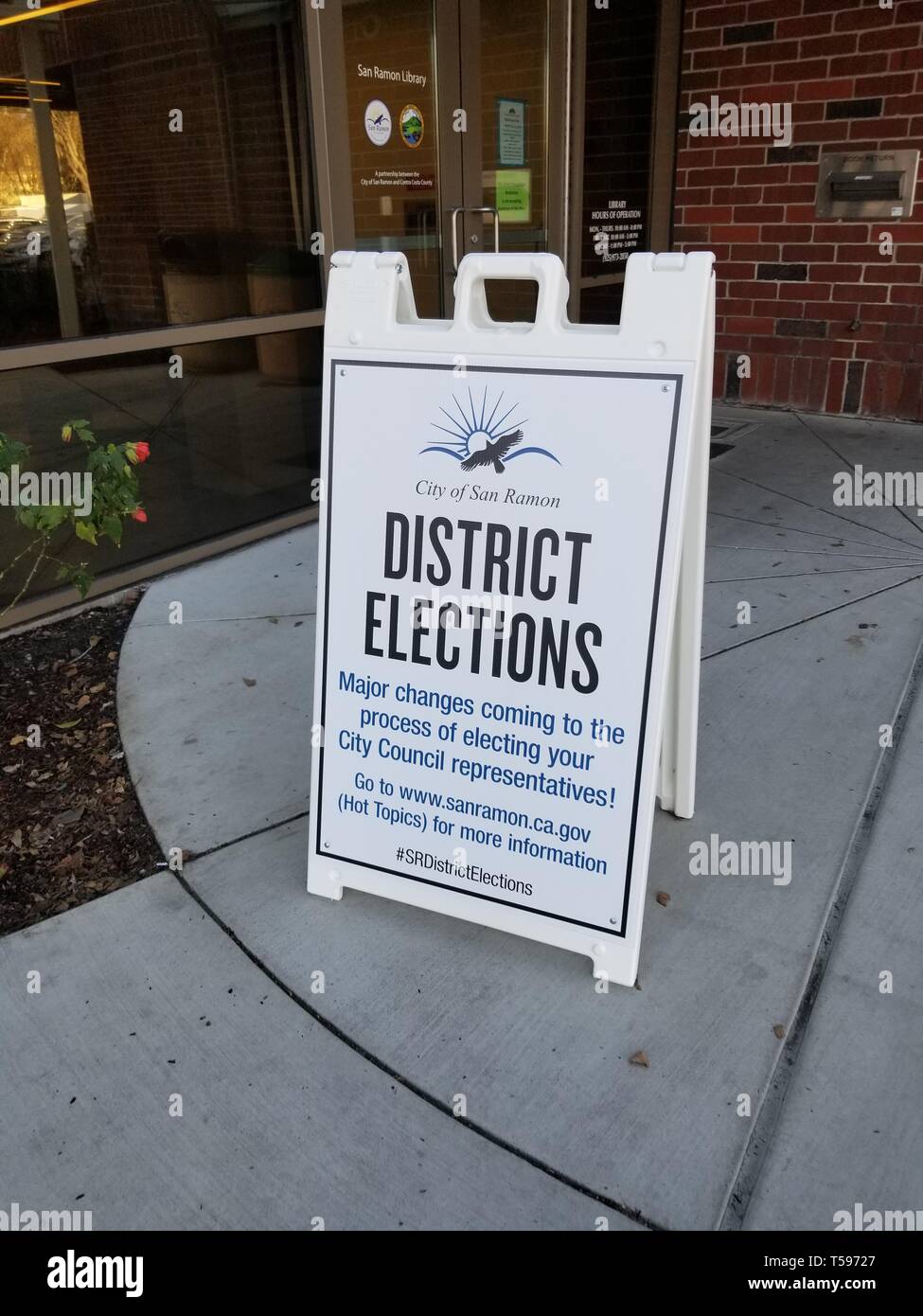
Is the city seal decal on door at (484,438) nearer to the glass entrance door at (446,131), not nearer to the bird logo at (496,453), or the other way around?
the bird logo at (496,453)

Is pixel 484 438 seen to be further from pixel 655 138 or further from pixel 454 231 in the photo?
pixel 655 138

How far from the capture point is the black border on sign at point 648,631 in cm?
192

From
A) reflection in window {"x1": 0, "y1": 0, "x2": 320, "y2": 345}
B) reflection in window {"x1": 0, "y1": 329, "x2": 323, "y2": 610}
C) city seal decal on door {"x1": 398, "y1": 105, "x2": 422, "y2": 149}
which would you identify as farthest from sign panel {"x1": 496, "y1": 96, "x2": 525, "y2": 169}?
reflection in window {"x1": 0, "y1": 329, "x2": 323, "y2": 610}

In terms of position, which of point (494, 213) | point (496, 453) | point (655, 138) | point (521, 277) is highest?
point (655, 138)

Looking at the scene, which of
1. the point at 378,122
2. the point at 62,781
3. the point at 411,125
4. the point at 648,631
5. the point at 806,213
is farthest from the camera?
the point at 806,213

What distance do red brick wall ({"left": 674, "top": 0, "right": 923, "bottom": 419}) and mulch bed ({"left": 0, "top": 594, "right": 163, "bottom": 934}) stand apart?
5.02m

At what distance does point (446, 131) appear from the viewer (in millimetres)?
5238

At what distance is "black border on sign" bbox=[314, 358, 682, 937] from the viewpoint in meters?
1.92

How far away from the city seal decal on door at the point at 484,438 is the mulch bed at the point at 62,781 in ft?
4.36

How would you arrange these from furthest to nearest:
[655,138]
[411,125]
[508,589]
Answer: [655,138], [411,125], [508,589]

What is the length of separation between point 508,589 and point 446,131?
4.08 metres

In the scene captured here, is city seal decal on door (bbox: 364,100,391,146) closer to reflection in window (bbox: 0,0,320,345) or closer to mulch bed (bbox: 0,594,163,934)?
reflection in window (bbox: 0,0,320,345)

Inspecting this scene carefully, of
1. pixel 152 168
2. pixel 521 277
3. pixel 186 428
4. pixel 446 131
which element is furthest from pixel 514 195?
pixel 521 277
